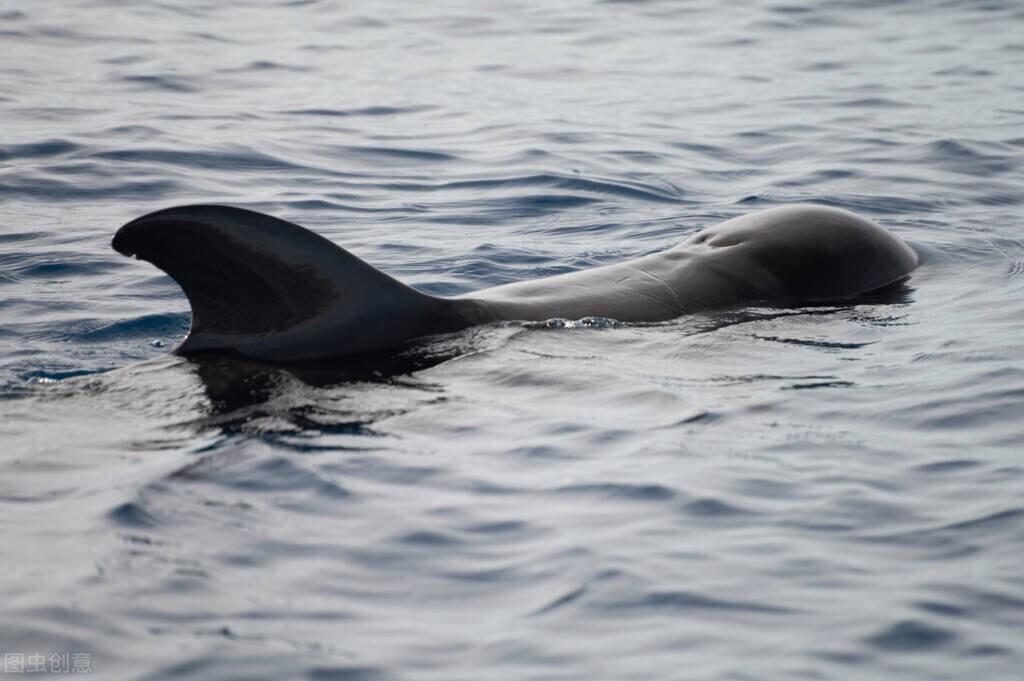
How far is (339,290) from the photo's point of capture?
777 centimetres

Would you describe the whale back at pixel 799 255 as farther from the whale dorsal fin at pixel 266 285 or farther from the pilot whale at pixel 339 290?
the whale dorsal fin at pixel 266 285

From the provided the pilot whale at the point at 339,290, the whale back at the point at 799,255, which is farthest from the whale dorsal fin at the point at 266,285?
the whale back at the point at 799,255

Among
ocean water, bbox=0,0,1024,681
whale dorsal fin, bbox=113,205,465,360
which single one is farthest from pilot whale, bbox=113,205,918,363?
ocean water, bbox=0,0,1024,681

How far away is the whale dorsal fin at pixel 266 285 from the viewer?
7.44m

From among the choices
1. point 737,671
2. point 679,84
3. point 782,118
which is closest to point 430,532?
point 737,671

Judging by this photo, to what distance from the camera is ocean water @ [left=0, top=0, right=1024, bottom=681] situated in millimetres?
5016

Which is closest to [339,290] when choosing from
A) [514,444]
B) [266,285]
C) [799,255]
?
[266,285]

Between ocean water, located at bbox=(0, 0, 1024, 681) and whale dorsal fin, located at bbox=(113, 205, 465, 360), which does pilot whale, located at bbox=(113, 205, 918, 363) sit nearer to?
whale dorsal fin, located at bbox=(113, 205, 465, 360)

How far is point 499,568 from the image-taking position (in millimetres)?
5543

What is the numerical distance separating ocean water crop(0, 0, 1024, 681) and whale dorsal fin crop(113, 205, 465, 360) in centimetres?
23

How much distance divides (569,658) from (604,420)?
2.50 metres

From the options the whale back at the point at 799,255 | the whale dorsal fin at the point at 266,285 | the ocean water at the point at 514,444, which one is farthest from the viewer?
the whale back at the point at 799,255

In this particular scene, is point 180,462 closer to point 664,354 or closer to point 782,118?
point 664,354

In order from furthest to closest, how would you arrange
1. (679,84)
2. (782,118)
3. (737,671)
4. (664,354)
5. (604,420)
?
(679,84) → (782,118) → (664,354) → (604,420) → (737,671)
